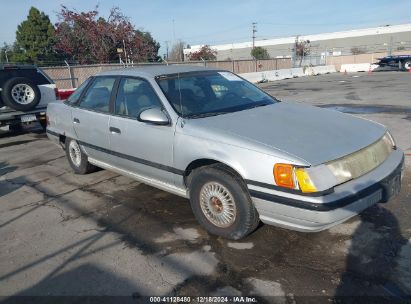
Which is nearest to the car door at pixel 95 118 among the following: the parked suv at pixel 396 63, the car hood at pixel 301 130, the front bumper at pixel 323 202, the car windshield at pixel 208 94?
the car windshield at pixel 208 94

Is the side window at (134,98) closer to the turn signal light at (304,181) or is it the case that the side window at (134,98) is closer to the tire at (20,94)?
the turn signal light at (304,181)

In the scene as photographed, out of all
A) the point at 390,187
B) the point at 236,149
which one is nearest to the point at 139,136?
the point at 236,149

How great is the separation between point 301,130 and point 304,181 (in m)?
0.71

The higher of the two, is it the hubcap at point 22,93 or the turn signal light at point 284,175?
the hubcap at point 22,93

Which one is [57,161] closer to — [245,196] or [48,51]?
[245,196]

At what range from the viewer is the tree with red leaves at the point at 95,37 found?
2828 centimetres

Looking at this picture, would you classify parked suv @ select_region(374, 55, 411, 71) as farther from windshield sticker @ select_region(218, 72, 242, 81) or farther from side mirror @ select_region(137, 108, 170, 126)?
Result: side mirror @ select_region(137, 108, 170, 126)

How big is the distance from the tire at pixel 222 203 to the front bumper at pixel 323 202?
132mm

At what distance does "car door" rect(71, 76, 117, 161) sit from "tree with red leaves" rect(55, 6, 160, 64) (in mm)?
24055

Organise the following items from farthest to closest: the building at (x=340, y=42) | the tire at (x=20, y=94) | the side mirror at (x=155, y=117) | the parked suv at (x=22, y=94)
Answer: the building at (x=340, y=42), the parked suv at (x=22, y=94), the tire at (x=20, y=94), the side mirror at (x=155, y=117)

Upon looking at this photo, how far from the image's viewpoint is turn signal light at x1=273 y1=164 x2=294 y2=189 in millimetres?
3018

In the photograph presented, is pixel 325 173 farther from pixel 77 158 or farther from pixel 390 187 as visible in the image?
pixel 77 158

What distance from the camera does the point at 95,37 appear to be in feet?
92.2

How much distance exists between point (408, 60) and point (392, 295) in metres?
31.4
